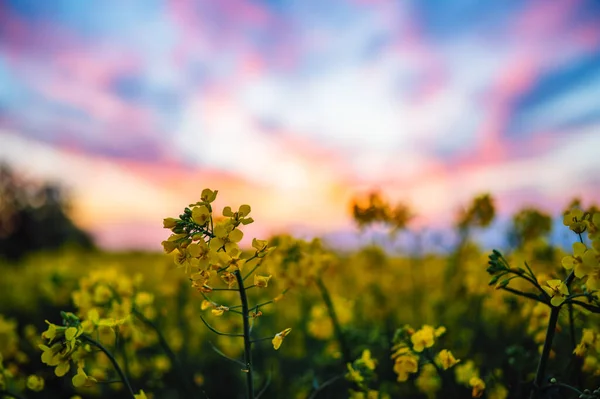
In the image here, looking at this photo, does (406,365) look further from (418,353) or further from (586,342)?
(586,342)

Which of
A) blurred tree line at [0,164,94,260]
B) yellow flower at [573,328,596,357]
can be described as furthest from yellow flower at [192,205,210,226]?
blurred tree line at [0,164,94,260]

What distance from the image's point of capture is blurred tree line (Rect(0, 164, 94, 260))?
3284 centimetres

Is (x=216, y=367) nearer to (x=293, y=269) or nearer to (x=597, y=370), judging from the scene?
(x=293, y=269)

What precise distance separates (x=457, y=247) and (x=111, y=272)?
4.15m

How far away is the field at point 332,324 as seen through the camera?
1981 mm

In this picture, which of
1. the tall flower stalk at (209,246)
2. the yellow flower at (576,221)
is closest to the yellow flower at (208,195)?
the tall flower stalk at (209,246)

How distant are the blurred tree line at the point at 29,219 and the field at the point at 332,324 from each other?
1177 inches

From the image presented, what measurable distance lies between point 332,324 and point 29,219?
120 ft

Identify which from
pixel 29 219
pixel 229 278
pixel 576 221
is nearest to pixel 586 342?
pixel 576 221

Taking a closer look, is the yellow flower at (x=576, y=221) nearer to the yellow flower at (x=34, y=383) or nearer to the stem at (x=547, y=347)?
the stem at (x=547, y=347)

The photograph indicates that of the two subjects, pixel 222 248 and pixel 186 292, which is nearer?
pixel 222 248

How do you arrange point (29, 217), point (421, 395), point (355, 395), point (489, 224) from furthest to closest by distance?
point (29, 217) → point (489, 224) → point (421, 395) → point (355, 395)

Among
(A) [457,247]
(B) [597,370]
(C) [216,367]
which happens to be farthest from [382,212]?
(C) [216,367]

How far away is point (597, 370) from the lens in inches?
108
